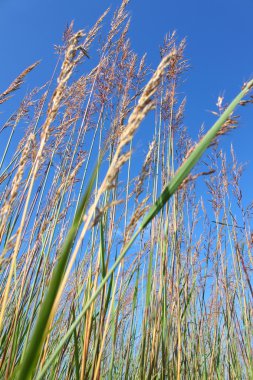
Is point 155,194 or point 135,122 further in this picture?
point 155,194

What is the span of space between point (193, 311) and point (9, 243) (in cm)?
210

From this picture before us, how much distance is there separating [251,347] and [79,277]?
4.25ft

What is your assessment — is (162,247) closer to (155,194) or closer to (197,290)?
(155,194)

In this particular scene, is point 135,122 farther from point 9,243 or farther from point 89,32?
point 89,32

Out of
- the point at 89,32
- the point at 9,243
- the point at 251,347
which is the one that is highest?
the point at 89,32

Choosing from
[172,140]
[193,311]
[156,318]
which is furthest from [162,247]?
[193,311]

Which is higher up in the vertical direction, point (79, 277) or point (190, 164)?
point (79, 277)

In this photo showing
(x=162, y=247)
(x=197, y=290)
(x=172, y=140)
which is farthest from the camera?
(x=197, y=290)

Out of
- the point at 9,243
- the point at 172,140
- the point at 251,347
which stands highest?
the point at 172,140

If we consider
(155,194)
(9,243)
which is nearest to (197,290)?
(155,194)

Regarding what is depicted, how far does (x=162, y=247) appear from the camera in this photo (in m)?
1.81

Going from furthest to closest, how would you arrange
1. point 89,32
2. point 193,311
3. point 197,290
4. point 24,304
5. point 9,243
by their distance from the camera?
point 197,290
point 193,311
point 89,32
point 24,304
point 9,243

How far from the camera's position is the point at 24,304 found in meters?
1.66

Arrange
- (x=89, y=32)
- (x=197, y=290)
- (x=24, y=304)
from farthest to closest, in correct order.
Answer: (x=197, y=290), (x=89, y=32), (x=24, y=304)
